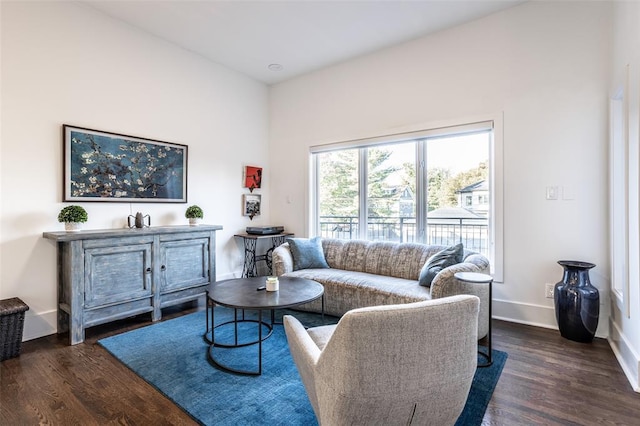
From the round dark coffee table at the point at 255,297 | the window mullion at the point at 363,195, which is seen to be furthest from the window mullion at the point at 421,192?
the round dark coffee table at the point at 255,297

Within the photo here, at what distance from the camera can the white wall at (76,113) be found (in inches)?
104

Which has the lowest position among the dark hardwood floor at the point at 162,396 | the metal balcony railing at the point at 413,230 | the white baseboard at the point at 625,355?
the dark hardwood floor at the point at 162,396

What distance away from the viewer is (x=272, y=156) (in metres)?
5.01

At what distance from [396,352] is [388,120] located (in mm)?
3292

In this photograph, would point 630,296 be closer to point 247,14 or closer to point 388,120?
point 388,120

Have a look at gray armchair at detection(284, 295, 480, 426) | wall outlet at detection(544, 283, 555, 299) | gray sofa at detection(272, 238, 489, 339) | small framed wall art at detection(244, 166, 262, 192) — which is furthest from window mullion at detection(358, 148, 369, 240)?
gray armchair at detection(284, 295, 480, 426)

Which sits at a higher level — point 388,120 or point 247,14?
point 247,14

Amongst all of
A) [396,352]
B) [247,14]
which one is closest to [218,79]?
[247,14]

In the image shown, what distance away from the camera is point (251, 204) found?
187 inches

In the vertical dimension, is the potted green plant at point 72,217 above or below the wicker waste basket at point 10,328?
above

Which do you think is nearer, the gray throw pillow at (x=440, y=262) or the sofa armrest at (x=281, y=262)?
the gray throw pillow at (x=440, y=262)

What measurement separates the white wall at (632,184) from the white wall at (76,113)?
4.09 metres

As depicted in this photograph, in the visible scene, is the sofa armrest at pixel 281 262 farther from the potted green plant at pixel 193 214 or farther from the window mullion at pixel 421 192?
the window mullion at pixel 421 192

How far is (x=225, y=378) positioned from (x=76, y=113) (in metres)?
2.82
